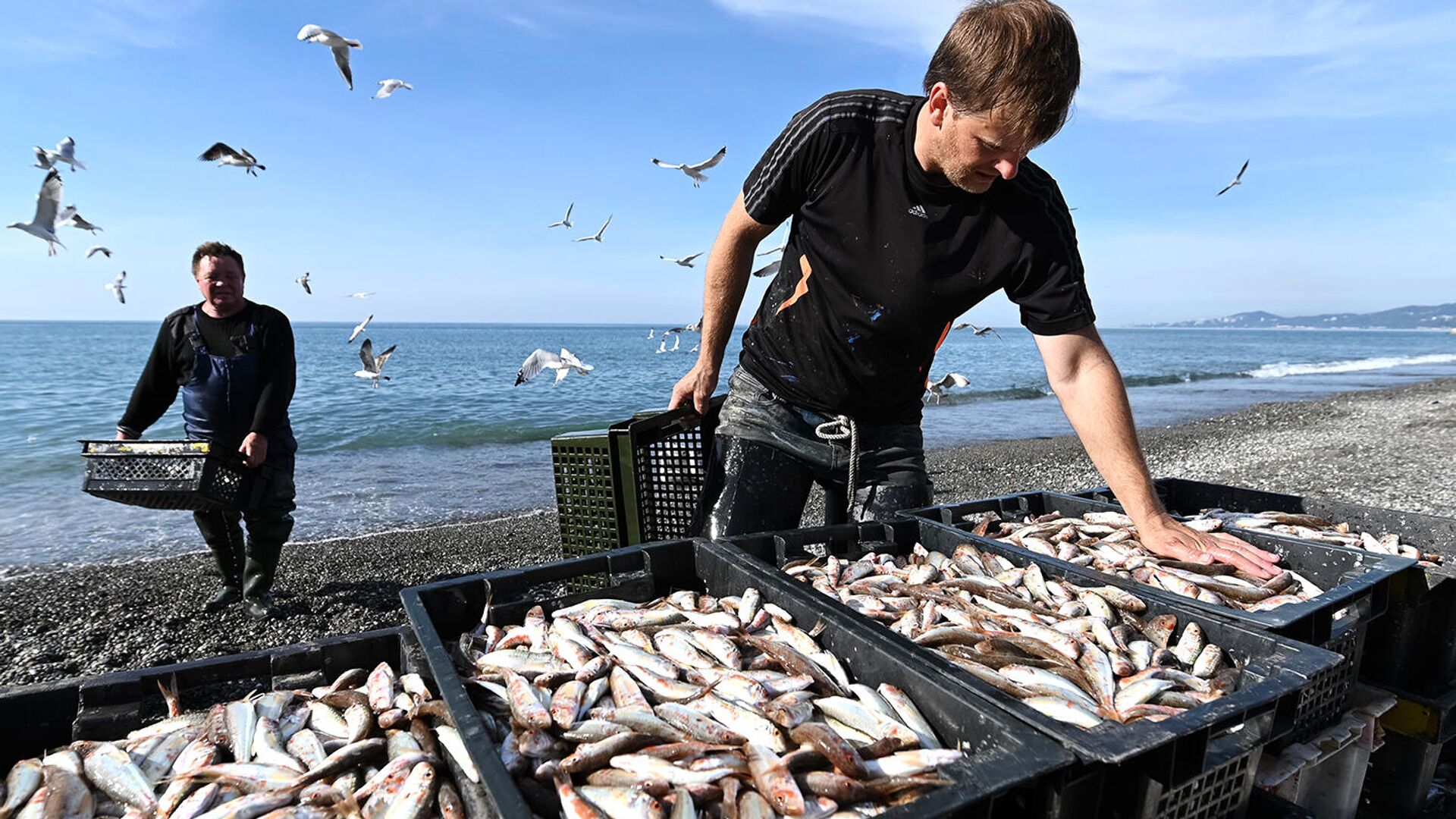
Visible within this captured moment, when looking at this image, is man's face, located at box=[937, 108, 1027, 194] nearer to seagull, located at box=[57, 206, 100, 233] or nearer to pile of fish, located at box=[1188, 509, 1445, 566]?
pile of fish, located at box=[1188, 509, 1445, 566]

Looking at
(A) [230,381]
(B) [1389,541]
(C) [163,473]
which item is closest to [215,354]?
(A) [230,381]

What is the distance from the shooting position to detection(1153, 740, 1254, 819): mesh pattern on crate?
5.26 feet

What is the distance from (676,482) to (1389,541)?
3358 mm

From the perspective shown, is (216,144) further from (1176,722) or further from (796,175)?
(1176,722)

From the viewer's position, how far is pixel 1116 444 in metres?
3.04

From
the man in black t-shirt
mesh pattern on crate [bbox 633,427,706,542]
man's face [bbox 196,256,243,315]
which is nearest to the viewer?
the man in black t-shirt

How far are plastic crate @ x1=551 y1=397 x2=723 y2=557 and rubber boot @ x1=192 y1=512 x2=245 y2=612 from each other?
12.8 feet

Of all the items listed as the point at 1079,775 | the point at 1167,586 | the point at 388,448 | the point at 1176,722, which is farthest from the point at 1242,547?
the point at 388,448

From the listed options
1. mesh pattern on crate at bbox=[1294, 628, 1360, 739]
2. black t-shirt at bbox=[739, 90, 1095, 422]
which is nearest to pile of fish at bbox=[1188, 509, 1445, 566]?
mesh pattern on crate at bbox=[1294, 628, 1360, 739]

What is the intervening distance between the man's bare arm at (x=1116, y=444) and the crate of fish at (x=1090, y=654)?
52cm

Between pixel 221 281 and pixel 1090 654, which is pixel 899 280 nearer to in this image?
pixel 1090 654

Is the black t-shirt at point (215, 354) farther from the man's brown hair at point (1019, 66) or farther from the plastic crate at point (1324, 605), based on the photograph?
the man's brown hair at point (1019, 66)

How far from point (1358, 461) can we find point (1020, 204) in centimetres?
1356

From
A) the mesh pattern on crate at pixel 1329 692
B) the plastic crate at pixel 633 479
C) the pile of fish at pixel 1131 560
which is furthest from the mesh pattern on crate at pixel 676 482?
the mesh pattern on crate at pixel 1329 692
